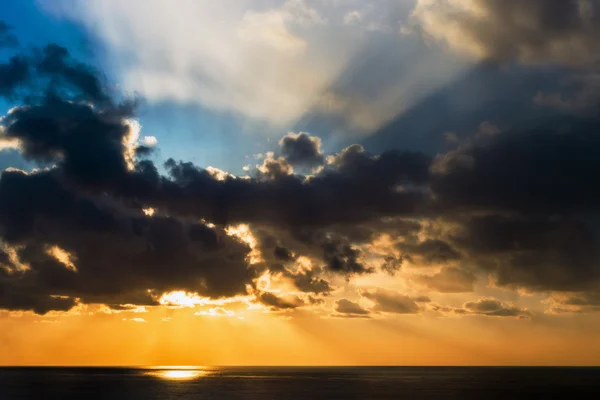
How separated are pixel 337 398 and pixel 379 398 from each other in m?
12.9

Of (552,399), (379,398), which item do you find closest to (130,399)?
(379,398)

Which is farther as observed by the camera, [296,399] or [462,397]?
[462,397]

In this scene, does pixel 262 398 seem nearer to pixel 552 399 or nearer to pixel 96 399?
pixel 96 399

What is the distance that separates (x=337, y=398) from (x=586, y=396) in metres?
81.8

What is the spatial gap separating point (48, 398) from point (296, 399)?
79.8 m

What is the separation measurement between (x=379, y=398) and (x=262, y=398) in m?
35.6

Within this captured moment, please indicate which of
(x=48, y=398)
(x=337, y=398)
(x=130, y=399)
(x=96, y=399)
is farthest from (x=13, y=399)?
(x=337, y=398)

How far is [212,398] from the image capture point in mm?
180500

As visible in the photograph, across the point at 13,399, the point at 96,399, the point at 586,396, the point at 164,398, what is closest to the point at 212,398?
the point at 164,398

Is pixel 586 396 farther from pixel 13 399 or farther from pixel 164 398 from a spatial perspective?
pixel 13 399

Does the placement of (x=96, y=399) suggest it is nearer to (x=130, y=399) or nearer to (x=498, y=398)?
(x=130, y=399)

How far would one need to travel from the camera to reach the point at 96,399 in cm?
18462

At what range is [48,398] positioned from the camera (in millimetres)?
→ 189500

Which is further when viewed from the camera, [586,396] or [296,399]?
[586,396]
